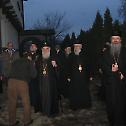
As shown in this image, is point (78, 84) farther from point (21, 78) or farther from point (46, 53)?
point (21, 78)

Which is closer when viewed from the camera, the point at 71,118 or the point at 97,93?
the point at 71,118

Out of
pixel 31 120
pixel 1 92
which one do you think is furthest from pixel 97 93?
pixel 31 120

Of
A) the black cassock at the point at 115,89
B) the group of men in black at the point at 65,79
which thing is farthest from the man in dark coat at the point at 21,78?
the black cassock at the point at 115,89

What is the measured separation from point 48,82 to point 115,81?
2534mm

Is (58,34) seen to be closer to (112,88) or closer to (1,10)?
(1,10)

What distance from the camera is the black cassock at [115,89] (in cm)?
1196

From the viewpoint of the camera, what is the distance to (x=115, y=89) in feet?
39.3

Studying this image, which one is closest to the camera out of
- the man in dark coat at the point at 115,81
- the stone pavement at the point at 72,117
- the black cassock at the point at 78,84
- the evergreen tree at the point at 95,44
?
the man in dark coat at the point at 115,81

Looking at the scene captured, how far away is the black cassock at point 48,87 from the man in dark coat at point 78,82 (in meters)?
1.17

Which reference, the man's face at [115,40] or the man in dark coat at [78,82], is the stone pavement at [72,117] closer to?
the man in dark coat at [78,82]

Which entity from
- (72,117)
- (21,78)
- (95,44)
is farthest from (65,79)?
(95,44)

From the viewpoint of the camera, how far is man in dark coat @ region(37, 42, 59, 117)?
1401 cm

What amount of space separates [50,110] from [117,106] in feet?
8.51

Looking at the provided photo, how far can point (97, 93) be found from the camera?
18.3 metres
